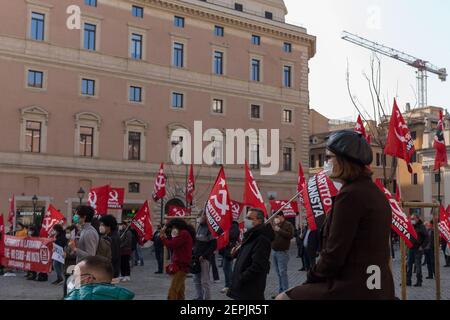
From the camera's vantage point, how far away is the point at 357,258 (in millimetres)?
3076

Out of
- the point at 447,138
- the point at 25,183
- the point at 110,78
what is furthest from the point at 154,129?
the point at 447,138

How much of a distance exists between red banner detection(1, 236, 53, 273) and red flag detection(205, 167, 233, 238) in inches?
286

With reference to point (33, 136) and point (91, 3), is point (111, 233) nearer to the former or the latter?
point (33, 136)

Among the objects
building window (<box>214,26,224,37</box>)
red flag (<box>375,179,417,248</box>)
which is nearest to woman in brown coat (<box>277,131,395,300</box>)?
red flag (<box>375,179,417,248</box>)

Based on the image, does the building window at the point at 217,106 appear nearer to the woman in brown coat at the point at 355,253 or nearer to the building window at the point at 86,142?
the building window at the point at 86,142

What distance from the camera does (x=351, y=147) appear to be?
3344mm

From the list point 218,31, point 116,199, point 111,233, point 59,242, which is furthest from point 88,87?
point 111,233

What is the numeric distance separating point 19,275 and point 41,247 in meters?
2.58

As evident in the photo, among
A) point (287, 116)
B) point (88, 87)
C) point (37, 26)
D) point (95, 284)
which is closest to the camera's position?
point (95, 284)

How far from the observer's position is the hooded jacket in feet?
25.3

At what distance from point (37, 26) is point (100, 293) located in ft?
120

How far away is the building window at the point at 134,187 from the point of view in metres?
40.4

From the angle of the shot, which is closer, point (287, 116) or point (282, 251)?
point (282, 251)

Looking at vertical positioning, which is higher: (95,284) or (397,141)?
(397,141)
